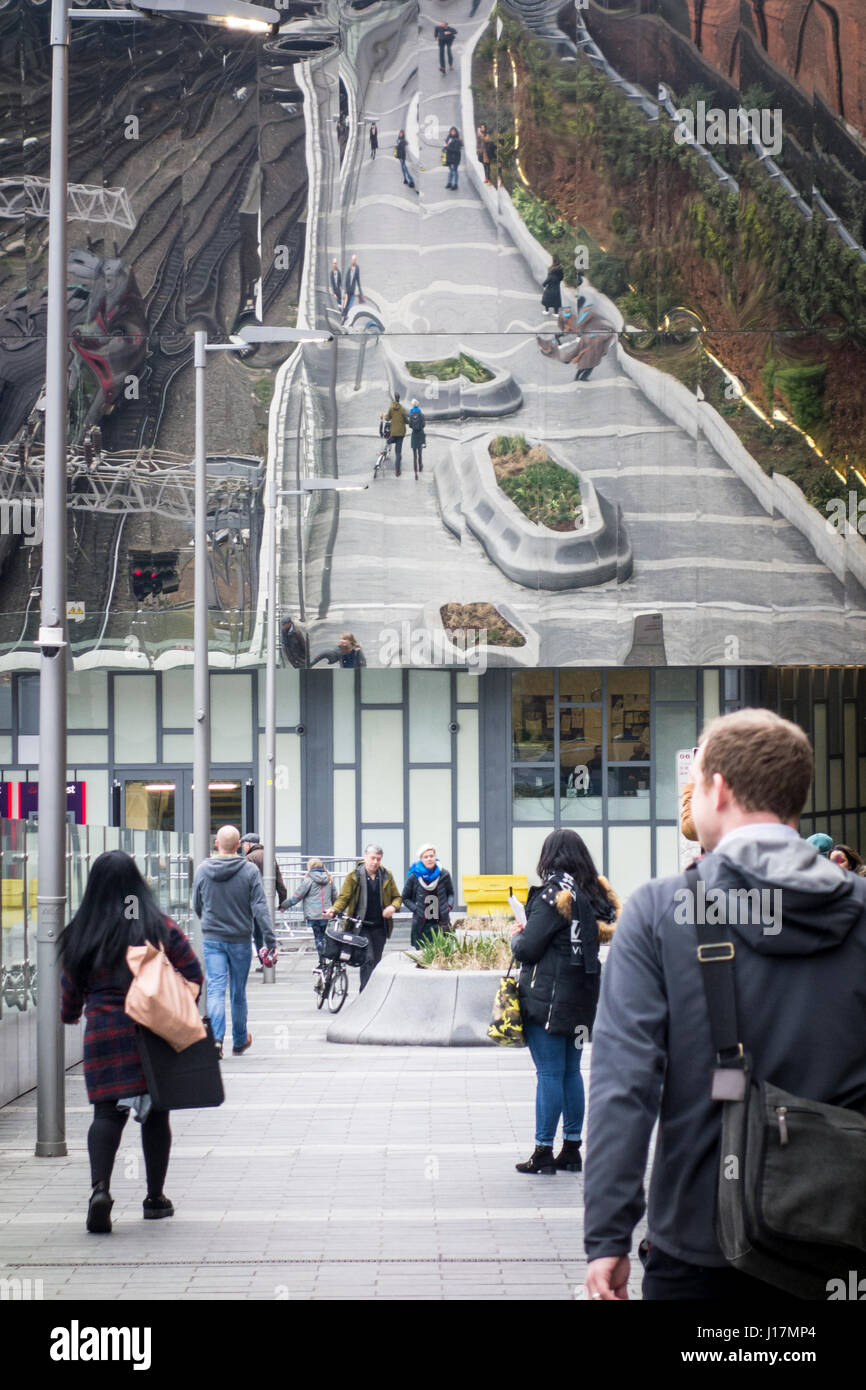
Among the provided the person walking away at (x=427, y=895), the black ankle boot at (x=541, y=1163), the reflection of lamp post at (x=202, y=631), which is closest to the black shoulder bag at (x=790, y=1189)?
the black ankle boot at (x=541, y=1163)

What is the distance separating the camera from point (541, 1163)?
32.5 ft

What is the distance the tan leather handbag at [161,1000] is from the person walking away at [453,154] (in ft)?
104

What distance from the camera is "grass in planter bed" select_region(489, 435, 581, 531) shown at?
119 feet

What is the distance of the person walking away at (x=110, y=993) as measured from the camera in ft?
26.9

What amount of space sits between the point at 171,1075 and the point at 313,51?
110 ft

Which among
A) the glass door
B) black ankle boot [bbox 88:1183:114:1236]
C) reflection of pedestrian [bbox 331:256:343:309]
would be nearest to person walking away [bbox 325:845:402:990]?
black ankle boot [bbox 88:1183:114:1236]

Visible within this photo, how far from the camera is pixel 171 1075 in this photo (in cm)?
816

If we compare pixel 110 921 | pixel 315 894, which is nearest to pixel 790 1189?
pixel 110 921

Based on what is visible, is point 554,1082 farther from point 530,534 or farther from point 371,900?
point 530,534

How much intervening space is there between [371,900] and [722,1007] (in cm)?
1694

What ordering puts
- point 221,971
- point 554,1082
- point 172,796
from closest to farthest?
point 554,1082
point 221,971
point 172,796

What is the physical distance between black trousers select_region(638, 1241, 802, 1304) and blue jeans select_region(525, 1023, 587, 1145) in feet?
20.8

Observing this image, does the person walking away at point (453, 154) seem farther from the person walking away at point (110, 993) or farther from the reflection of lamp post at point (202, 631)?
the person walking away at point (110, 993)
